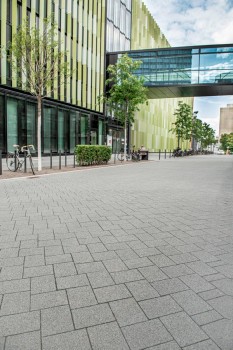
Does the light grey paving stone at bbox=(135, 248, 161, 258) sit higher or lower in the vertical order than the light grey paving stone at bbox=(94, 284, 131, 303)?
higher

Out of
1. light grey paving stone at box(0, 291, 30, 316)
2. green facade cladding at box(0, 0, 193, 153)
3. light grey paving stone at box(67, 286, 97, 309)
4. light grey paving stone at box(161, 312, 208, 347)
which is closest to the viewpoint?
light grey paving stone at box(161, 312, 208, 347)

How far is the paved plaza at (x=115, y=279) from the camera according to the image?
2.12m

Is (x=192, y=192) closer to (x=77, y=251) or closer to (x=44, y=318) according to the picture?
(x=77, y=251)

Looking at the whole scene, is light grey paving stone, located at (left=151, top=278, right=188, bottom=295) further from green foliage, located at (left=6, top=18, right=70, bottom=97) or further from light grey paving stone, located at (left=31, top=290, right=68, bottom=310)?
green foliage, located at (left=6, top=18, right=70, bottom=97)

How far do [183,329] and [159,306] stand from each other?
0.34m

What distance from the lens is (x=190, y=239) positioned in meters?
4.37

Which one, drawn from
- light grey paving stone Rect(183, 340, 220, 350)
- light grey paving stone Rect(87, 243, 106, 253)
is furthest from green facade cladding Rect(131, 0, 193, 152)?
light grey paving stone Rect(183, 340, 220, 350)

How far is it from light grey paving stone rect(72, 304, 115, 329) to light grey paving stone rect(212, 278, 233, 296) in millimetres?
1185

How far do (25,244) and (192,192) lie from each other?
613cm

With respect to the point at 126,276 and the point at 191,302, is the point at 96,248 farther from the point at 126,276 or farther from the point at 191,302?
the point at 191,302

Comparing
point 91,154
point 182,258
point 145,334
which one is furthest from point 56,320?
point 91,154

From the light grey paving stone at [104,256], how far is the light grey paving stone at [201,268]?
0.92 meters

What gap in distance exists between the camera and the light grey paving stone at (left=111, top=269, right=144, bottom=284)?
2.99m

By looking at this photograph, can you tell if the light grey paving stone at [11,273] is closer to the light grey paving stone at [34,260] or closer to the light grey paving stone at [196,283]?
the light grey paving stone at [34,260]
